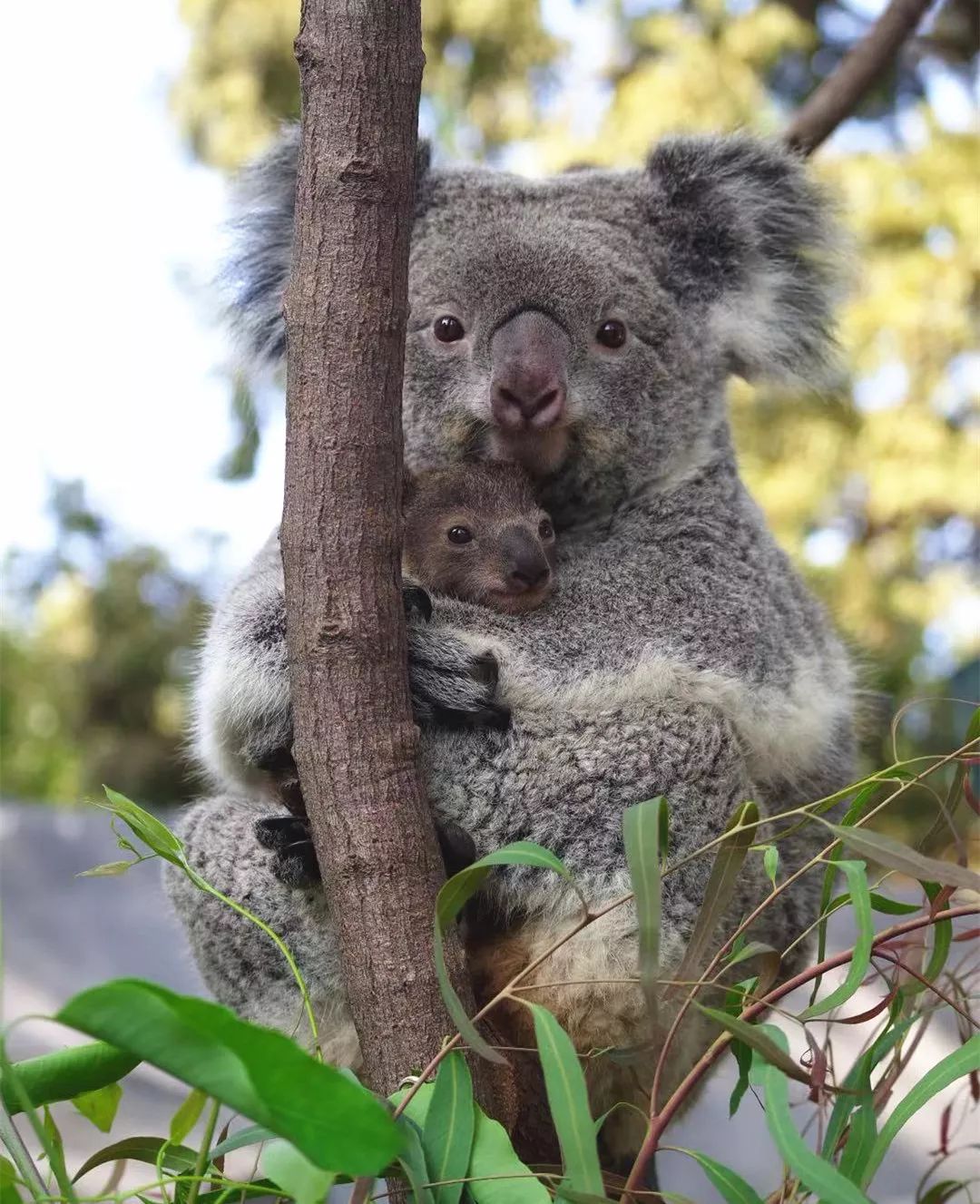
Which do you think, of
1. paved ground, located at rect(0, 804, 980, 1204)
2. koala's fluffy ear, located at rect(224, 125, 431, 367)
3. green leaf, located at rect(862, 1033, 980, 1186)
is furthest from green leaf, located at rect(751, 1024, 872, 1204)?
koala's fluffy ear, located at rect(224, 125, 431, 367)

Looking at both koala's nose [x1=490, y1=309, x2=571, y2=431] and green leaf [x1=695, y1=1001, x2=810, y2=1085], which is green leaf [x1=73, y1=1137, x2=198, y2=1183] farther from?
koala's nose [x1=490, y1=309, x2=571, y2=431]

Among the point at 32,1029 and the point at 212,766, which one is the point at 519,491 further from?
the point at 32,1029

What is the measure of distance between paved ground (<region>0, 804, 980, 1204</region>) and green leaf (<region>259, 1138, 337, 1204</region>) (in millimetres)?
1229

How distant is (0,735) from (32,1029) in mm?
7506

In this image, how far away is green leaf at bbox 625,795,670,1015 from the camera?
108 cm

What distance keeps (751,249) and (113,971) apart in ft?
14.1

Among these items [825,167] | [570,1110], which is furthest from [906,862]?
[825,167]

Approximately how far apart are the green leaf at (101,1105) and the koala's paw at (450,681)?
0.62 meters

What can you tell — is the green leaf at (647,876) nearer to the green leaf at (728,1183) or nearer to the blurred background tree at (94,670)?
the green leaf at (728,1183)

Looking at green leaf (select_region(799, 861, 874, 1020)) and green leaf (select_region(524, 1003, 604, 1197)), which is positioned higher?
green leaf (select_region(799, 861, 874, 1020))

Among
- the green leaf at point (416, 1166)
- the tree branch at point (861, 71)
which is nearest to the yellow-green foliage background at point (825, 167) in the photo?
the tree branch at point (861, 71)

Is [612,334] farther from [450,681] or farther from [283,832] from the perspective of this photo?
[283,832]

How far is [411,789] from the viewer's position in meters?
1.47

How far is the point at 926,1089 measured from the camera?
4.29 ft
